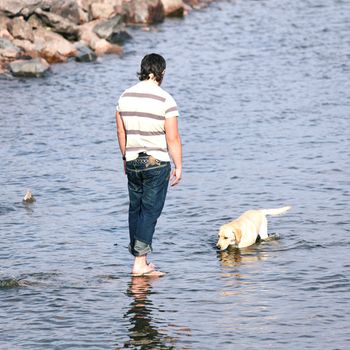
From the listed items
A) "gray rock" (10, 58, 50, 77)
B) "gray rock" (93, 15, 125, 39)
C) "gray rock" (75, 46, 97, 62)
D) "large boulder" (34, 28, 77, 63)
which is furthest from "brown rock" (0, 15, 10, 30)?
"gray rock" (93, 15, 125, 39)

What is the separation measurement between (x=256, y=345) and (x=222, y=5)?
94.7 ft

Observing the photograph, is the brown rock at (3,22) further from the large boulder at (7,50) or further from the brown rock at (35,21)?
the large boulder at (7,50)

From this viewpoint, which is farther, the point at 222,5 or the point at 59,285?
the point at 222,5

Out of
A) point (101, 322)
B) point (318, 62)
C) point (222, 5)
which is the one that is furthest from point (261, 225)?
point (222, 5)

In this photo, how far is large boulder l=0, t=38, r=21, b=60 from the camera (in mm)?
24781

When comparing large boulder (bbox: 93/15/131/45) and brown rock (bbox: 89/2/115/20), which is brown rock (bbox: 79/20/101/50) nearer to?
large boulder (bbox: 93/15/131/45)

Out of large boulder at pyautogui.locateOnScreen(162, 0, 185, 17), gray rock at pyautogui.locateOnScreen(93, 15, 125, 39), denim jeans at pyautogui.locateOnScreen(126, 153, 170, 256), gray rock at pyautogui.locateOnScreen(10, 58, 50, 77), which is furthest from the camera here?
large boulder at pyautogui.locateOnScreen(162, 0, 185, 17)

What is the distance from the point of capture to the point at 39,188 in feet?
45.0

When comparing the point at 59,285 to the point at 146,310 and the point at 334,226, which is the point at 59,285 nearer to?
the point at 146,310

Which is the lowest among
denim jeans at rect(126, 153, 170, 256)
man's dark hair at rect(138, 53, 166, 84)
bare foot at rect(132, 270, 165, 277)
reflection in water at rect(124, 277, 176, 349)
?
bare foot at rect(132, 270, 165, 277)

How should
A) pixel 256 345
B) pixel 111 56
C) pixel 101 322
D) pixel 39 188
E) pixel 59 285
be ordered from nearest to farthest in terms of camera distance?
pixel 256 345 < pixel 101 322 < pixel 59 285 < pixel 39 188 < pixel 111 56

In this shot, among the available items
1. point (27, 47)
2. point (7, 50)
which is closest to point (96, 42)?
point (27, 47)

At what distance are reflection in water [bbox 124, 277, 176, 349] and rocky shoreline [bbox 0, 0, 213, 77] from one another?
1469 centimetres

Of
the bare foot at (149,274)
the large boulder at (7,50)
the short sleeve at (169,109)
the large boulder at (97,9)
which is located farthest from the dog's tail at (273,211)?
the large boulder at (97,9)
